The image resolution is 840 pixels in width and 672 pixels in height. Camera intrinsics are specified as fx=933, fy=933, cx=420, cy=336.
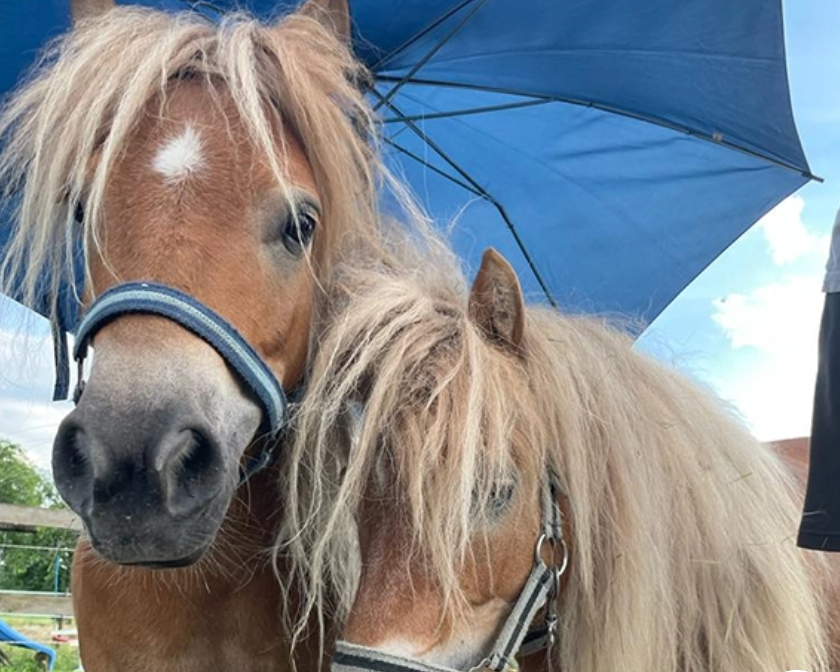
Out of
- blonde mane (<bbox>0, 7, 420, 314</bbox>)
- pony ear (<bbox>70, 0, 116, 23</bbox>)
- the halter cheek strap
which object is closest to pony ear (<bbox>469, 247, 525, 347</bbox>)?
the halter cheek strap

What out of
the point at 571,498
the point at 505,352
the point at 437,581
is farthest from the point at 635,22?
the point at 437,581

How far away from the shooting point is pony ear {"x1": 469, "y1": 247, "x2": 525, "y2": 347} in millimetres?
1735

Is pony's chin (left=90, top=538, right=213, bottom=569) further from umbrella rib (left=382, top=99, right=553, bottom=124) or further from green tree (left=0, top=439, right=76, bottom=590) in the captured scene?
green tree (left=0, top=439, right=76, bottom=590)

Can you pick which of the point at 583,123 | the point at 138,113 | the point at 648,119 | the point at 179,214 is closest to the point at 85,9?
the point at 138,113

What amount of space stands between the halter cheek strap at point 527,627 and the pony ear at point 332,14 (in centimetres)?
133

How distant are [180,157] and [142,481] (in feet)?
2.19

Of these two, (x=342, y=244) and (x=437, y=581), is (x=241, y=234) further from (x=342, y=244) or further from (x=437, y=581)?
(x=437, y=581)

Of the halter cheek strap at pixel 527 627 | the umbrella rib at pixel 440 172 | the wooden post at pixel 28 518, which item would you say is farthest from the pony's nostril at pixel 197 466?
the wooden post at pixel 28 518

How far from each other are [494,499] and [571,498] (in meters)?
0.17

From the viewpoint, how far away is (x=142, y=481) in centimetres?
148

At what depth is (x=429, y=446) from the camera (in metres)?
1.58

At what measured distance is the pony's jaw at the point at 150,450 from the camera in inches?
57.4

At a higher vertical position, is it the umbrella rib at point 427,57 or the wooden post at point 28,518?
the umbrella rib at point 427,57

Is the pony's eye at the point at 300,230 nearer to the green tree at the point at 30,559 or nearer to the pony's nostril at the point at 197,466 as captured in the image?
the pony's nostril at the point at 197,466
